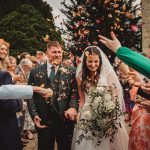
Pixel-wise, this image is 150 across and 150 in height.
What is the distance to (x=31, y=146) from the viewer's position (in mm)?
9344

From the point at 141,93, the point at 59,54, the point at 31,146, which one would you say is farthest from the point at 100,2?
the point at 141,93

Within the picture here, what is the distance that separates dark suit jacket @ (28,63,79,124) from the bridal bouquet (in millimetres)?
299

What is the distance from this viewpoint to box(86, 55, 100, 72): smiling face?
6.25 m

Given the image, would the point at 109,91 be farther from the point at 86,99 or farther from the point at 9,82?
the point at 9,82

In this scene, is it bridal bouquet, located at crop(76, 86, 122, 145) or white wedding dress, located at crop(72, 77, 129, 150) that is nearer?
bridal bouquet, located at crop(76, 86, 122, 145)

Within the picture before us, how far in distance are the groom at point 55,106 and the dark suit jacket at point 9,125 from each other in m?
1.18

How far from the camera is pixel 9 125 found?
4848 millimetres

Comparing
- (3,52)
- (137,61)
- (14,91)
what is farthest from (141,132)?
(137,61)

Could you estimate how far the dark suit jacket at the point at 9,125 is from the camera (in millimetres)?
4648

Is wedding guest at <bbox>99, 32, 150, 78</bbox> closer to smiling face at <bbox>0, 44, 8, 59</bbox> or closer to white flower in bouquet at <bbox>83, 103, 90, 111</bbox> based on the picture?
smiling face at <bbox>0, 44, 8, 59</bbox>

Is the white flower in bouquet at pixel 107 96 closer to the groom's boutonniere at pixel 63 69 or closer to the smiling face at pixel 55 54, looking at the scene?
the groom's boutonniere at pixel 63 69

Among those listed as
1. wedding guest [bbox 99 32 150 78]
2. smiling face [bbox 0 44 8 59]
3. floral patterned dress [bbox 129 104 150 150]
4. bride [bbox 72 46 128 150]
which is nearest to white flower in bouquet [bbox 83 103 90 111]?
bride [bbox 72 46 128 150]

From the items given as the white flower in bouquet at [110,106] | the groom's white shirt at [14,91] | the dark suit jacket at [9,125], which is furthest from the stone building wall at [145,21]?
the groom's white shirt at [14,91]

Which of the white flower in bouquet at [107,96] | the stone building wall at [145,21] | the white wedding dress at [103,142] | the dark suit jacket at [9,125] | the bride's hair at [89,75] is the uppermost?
the stone building wall at [145,21]
